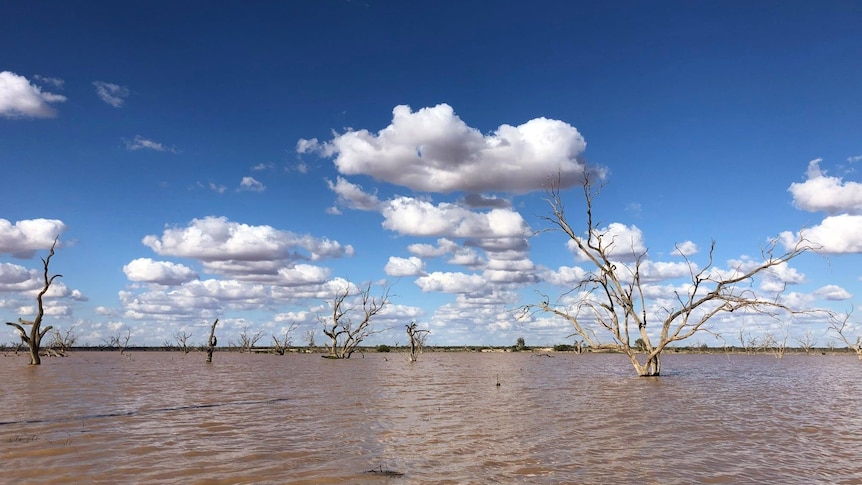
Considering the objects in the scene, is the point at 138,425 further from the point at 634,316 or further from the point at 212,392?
the point at 634,316

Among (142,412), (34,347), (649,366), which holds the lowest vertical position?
(142,412)

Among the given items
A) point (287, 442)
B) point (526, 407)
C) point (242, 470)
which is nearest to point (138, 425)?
point (287, 442)

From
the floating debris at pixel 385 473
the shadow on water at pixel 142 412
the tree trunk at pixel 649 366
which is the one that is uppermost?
the tree trunk at pixel 649 366

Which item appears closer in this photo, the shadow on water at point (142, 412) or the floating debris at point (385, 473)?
the floating debris at point (385, 473)

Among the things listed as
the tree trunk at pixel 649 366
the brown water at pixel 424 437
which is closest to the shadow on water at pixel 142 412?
the brown water at pixel 424 437

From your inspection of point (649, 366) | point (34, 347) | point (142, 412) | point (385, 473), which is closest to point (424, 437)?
point (385, 473)

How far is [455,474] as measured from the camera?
26.6ft

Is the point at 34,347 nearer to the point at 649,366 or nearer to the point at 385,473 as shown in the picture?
the point at 385,473

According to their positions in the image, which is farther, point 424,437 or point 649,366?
point 649,366

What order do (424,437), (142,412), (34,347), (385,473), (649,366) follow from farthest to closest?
(34,347) → (649,366) → (142,412) → (424,437) → (385,473)

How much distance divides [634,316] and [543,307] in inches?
176

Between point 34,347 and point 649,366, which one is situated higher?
point 34,347

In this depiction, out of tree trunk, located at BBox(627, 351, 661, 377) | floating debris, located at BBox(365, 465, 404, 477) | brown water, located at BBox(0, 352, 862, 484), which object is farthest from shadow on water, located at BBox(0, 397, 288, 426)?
tree trunk, located at BBox(627, 351, 661, 377)

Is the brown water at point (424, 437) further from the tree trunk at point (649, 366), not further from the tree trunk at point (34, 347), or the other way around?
the tree trunk at point (34, 347)
